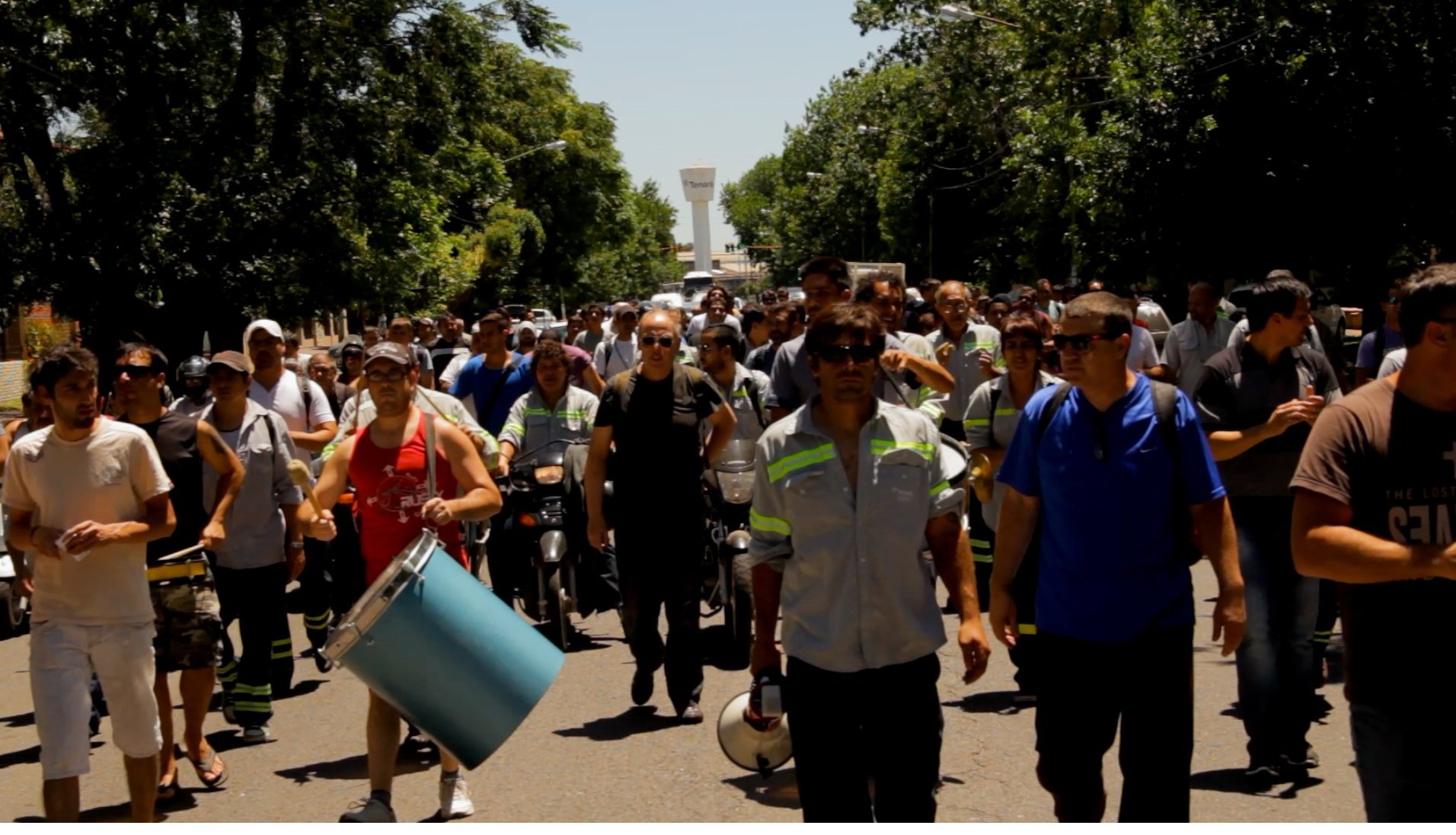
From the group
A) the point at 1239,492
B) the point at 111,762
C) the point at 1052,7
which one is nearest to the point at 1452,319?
the point at 1239,492

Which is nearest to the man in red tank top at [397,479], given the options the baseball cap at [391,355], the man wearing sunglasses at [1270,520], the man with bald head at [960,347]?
the baseball cap at [391,355]

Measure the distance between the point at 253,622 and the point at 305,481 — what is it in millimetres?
1905

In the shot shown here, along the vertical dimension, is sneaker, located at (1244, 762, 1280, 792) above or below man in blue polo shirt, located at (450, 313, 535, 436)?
below

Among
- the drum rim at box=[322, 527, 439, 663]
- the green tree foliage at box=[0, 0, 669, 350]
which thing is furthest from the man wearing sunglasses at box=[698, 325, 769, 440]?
the green tree foliage at box=[0, 0, 669, 350]

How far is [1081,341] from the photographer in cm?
495

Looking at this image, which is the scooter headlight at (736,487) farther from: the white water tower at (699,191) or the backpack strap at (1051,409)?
the white water tower at (699,191)

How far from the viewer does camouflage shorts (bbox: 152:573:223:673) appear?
7031 millimetres

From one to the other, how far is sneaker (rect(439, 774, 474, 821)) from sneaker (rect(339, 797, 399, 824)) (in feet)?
1.04

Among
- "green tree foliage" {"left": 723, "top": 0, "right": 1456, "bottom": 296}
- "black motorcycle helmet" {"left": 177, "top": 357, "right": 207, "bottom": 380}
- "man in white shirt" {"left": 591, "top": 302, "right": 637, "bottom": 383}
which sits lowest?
"man in white shirt" {"left": 591, "top": 302, "right": 637, "bottom": 383}

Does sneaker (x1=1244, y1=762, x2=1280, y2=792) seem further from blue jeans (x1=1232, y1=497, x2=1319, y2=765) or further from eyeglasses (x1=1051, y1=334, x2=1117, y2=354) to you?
eyeglasses (x1=1051, y1=334, x2=1117, y2=354)

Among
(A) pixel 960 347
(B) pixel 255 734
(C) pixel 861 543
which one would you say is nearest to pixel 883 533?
(C) pixel 861 543

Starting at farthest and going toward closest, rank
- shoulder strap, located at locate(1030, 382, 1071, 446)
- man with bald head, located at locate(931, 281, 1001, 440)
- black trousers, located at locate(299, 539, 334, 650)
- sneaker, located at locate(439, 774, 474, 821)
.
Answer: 1. man with bald head, located at locate(931, 281, 1001, 440)
2. black trousers, located at locate(299, 539, 334, 650)
3. sneaker, located at locate(439, 774, 474, 821)
4. shoulder strap, located at locate(1030, 382, 1071, 446)

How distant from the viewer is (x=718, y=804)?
672 cm

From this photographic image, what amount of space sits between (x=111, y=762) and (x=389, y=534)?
2304 millimetres
